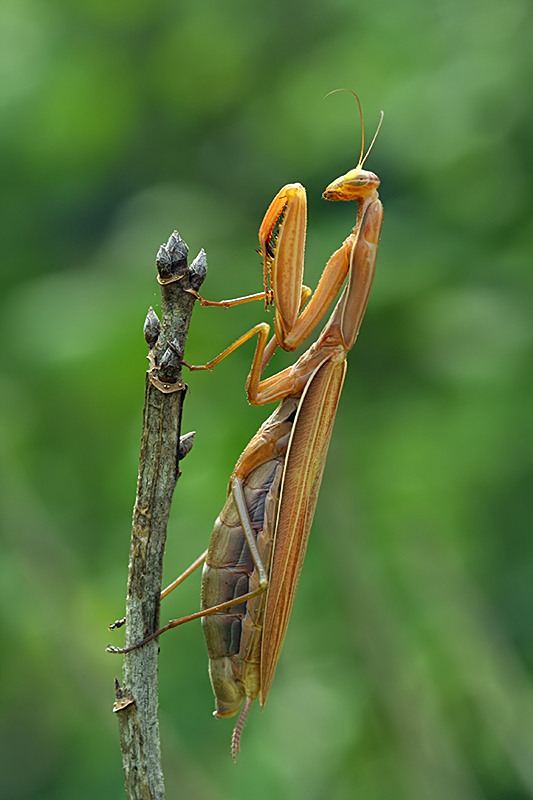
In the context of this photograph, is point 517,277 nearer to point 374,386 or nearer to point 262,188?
point 374,386

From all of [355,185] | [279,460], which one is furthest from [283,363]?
[355,185]

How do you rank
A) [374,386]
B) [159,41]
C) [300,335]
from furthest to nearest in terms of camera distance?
[159,41] < [374,386] < [300,335]

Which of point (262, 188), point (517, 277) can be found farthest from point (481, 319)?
point (262, 188)

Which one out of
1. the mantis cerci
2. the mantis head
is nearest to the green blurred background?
the mantis head

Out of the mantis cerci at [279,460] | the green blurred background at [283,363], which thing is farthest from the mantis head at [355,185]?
the green blurred background at [283,363]

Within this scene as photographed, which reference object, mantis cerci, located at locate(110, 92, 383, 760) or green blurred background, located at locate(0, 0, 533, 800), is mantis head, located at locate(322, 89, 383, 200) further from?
green blurred background, located at locate(0, 0, 533, 800)
